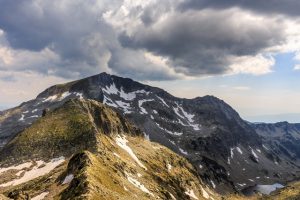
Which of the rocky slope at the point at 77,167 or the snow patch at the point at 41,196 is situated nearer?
the rocky slope at the point at 77,167

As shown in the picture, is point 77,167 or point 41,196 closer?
point 41,196

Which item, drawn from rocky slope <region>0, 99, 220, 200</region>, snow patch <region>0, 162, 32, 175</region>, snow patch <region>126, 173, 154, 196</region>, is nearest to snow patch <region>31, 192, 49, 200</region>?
rocky slope <region>0, 99, 220, 200</region>

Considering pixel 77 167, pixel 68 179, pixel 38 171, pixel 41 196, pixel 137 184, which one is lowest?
pixel 41 196

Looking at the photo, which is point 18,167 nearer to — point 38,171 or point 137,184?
point 38,171

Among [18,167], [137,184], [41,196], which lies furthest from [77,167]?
[18,167]

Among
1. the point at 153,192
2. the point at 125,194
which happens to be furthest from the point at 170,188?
the point at 125,194

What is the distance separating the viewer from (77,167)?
382 feet

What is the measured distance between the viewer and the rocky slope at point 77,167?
Answer: 103125 mm

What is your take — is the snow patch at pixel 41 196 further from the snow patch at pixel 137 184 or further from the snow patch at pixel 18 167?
the snow patch at pixel 18 167

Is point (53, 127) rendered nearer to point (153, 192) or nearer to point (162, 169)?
point (162, 169)

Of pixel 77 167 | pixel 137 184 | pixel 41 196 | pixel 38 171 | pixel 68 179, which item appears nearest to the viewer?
pixel 41 196

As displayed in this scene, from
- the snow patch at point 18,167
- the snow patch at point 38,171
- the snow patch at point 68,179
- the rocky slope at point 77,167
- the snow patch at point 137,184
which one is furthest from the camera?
the snow patch at point 18,167

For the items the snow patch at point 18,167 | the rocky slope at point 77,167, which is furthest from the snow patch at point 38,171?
the snow patch at point 18,167

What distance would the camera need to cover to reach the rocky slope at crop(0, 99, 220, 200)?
10312cm
